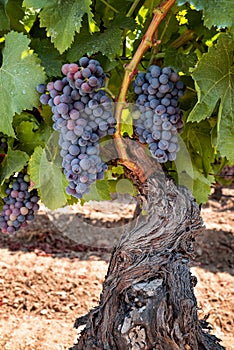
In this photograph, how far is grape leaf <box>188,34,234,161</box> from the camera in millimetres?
1382

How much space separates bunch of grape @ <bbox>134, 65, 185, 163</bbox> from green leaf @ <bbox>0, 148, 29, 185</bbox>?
0.45 meters

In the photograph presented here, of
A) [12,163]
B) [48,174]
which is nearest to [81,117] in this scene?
[48,174]

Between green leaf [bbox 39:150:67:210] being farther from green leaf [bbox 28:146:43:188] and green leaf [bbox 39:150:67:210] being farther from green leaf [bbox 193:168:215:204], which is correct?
green leaf [bbox 193:168:215:204]

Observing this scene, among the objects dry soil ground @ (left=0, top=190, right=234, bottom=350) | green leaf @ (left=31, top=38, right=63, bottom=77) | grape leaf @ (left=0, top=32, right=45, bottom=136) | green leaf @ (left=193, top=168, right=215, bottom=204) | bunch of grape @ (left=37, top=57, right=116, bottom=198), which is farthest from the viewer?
dry soil ground @ (left=0, top=190, right=234, bottom=350)

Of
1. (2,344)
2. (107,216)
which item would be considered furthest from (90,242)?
(2,344)

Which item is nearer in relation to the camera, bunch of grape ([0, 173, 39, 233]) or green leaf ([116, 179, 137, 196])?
bunch of grape ([0, 173, 39, 233])

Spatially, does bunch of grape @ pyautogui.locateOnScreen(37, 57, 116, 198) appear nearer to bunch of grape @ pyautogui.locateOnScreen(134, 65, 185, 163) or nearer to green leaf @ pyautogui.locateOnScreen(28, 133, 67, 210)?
bunch of grape @ pyautogui.locateOnScreen(134, 65, 185, 163)

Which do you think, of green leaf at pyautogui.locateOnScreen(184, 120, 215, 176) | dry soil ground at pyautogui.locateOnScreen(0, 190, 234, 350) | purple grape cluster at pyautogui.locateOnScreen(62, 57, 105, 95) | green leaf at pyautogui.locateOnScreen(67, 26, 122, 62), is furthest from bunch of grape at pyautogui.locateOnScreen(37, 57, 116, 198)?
→ dry soil ground at pyautogui.locateOnScreen(0, 190, 234, 350)

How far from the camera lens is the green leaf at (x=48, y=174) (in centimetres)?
166

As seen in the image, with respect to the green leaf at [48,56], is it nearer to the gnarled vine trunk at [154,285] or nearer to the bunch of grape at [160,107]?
the bunch of grape at [160,107]

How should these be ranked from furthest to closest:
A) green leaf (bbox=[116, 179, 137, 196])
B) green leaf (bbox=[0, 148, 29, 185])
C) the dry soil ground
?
the dry soil ground
green leaf (bbox=[116, 179, 137, 196])
green leaf (bbox=[0, 148, 29, 185])

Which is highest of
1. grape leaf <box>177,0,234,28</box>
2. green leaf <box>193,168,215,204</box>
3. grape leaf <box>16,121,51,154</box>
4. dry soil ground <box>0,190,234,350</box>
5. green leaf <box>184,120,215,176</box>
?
grape leaf <box>177,0,234,28</box>

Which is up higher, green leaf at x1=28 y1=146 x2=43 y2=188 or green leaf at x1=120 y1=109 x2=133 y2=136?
green leaf at x1=120 y1=109 x2=133 y2=136

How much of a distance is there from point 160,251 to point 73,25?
0.65 metres
